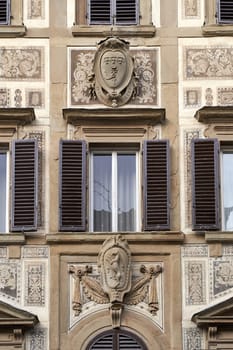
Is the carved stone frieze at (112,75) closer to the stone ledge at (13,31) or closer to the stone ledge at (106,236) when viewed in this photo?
the stone ledge at (13,31)

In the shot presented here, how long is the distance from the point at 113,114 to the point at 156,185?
1428 millimetres

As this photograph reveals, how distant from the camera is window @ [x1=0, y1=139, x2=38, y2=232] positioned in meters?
28.1

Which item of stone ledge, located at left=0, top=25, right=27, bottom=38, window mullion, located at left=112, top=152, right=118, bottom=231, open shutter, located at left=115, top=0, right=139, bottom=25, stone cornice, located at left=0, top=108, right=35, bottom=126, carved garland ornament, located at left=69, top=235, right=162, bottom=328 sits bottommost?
carved garland ornament, located at left=69, top=235, right=162, bottom=328

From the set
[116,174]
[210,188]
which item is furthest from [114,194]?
[210,188]

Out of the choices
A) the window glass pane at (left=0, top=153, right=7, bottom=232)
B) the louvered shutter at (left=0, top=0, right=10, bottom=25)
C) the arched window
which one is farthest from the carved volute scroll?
the arched window

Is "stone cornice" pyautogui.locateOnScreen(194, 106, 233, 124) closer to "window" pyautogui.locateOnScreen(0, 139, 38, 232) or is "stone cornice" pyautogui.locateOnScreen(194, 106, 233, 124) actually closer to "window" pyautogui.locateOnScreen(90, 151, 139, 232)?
"window" pyautogui.locateOnScreen(90, 151, 139, 232)

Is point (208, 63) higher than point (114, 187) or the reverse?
higher

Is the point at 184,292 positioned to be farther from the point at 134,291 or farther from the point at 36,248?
the point at 36,248

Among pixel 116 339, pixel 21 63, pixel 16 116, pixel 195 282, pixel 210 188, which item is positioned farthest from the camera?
pixel 21 63

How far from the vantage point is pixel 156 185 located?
92.9 ft

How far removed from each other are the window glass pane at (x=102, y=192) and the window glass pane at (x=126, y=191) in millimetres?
155

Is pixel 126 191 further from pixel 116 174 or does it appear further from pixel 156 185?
pixel 156 185

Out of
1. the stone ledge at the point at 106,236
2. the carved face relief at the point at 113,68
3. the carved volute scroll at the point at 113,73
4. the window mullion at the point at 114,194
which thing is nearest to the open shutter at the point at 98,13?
the carved volute scroll at the point at 113,73

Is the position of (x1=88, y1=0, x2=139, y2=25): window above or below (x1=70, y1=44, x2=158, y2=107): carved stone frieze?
above
